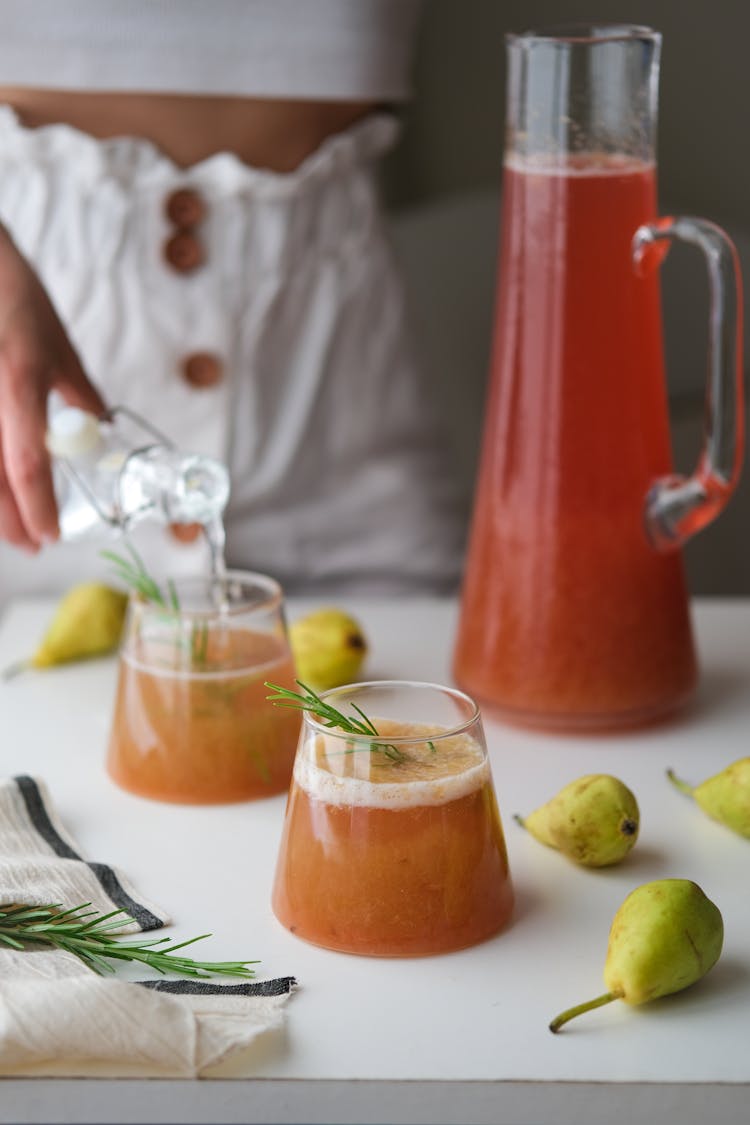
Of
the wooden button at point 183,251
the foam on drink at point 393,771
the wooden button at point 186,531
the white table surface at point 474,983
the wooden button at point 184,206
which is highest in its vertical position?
the wooden button at point 184,206

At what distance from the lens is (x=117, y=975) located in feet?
1.92

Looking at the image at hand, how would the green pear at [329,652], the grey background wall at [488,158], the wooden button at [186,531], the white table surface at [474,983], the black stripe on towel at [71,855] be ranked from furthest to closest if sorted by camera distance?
1. the grey background wall at [488,158]
2. the wooden button at [186,531]
3. the green pear at [329,652]
4. the black stripe on towel at [71,855]
5. the white table surface at [474,983]

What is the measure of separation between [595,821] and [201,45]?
2.20ft

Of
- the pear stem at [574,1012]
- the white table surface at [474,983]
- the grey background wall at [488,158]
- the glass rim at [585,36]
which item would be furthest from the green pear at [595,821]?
the grey background wall at [488,158]

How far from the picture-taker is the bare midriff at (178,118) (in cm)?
109

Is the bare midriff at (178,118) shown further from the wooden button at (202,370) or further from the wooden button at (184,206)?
the wooden button at (202,370)

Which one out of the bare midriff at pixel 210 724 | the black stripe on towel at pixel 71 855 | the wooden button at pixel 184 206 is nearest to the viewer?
the black stripe on towel at pixel 71 855

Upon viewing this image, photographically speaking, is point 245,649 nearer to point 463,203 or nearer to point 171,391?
point 171,391

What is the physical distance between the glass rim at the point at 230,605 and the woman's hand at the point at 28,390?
3.0 inches

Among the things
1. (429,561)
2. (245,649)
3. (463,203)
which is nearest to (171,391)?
(429,561)

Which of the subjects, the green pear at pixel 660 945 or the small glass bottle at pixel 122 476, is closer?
the green pear at pixel 660 945

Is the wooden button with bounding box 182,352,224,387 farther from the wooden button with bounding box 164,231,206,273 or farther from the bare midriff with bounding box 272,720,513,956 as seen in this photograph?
the bare midriff with bounding box 272,720,513,956

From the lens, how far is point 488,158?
5.38 ft

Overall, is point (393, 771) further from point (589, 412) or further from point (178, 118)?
point (178, 118)
